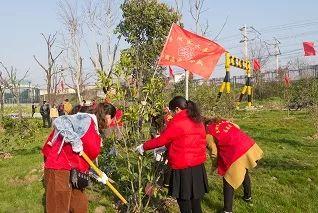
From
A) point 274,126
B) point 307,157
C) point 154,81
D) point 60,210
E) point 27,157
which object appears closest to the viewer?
point 60,210

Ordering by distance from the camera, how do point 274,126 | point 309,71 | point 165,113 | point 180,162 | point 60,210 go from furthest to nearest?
point 309,71 → point 274,126 → point 165,113 → point 180,162 → point 60,210

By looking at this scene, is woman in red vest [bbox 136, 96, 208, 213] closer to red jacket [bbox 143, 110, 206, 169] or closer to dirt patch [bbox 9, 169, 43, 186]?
red jacket [bbox 143, 110, 206, 169]

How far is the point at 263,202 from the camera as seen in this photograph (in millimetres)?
6613

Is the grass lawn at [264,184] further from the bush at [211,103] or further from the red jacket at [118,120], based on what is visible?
the bush at [211,103]

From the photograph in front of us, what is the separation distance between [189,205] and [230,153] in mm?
953

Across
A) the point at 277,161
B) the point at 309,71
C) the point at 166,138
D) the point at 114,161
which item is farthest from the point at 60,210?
the point at 309,71

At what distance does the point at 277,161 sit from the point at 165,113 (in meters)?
3.93

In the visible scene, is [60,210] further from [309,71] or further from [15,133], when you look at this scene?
[309,71]

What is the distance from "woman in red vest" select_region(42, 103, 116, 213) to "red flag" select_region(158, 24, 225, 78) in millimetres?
2638

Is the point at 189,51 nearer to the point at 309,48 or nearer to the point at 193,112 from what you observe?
the point at 193,112

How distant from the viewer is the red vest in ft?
18.9

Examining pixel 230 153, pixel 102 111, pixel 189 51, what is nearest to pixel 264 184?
pixel 230 153

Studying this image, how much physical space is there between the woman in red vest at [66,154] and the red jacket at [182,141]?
2.35ft

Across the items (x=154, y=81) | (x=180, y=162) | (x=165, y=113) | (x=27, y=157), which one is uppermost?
(x=154, y=81)
